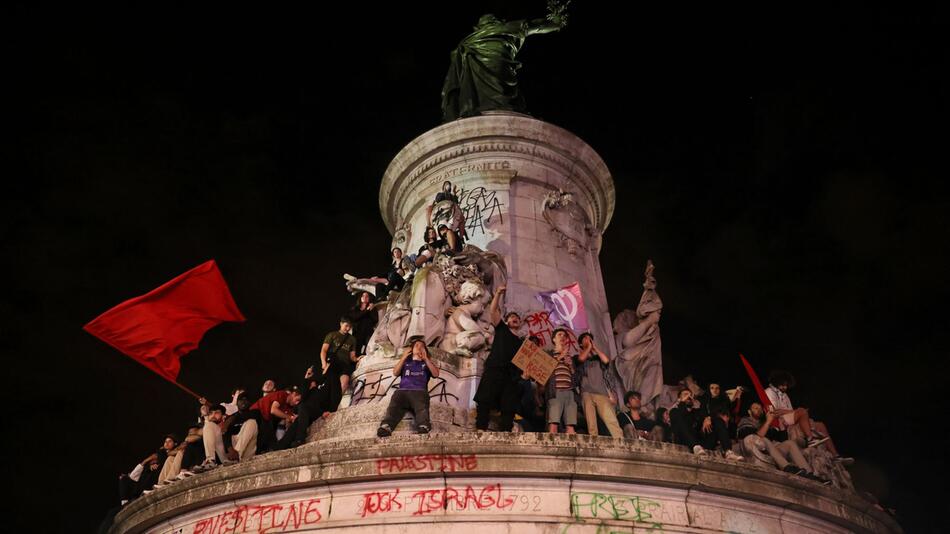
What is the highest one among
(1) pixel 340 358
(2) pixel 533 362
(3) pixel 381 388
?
(1) pixel 340 358

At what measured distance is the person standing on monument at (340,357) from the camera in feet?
40.8

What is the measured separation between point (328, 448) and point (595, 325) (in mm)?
7092

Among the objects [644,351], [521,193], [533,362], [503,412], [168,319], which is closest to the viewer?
[503,412]

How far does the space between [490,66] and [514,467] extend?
44.1 ft

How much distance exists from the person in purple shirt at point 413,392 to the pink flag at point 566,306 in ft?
14.4

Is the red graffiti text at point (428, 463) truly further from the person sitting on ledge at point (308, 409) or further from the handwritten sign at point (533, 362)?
the person sitting on ledge at point (308, 409)

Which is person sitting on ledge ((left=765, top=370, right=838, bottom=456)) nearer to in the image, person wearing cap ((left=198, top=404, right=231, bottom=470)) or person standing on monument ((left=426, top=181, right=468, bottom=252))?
person standing on monument ((left=426, top=181, right=468, bottom=252))

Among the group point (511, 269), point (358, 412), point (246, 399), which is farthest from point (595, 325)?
point (246, 399)

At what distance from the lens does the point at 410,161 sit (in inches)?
702

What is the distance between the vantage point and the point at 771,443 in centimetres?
1130

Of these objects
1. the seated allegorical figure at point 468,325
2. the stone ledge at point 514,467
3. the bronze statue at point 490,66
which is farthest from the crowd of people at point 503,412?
the bronze statue at point 490,66

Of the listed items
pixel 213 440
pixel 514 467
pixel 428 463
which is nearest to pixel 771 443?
pixel 514 467

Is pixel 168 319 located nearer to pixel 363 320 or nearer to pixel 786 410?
pixel 363 320

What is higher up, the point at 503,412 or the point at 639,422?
the point at 639,422
